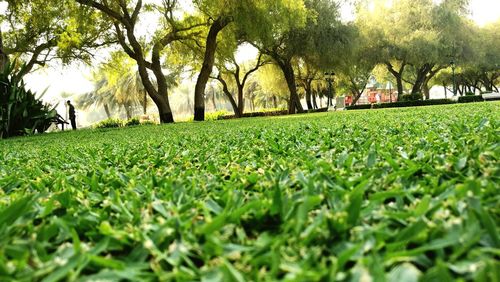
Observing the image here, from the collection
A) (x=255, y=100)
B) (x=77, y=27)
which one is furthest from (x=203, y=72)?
(x=255, y=100)

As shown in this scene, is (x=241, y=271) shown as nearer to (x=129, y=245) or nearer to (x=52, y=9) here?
(x=129, y=245)

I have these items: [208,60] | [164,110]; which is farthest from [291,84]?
[164,110]

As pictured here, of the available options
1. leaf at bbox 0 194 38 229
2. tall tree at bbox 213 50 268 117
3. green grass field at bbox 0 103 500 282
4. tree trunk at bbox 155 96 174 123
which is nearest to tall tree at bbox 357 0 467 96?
tall tree at bbox 213 50 268 117

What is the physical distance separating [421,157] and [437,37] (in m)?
34.4

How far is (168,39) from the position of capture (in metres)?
21.4

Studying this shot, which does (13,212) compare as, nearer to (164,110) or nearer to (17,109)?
(17,109)

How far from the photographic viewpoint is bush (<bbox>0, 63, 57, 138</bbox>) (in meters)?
11.3

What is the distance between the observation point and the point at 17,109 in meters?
11.8

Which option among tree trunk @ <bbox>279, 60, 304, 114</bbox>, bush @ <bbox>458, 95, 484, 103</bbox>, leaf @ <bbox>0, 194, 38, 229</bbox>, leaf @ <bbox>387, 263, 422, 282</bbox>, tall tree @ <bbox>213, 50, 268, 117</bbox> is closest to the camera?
leaf @ <bbox>387, 263, 422, 282</bbox>

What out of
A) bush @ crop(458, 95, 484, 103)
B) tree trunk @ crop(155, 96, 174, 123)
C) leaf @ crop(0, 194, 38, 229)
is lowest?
leaf @ crop(0, 194, 38, 229)

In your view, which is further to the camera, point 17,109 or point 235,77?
point 235,77

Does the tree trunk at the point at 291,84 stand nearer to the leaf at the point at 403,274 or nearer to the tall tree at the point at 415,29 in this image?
the tall tree at the point at 415,29

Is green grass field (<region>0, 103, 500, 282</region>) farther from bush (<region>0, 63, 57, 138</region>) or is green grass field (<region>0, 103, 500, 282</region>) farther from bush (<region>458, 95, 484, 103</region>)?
bush (<region>458, 95, 484, 103</region>)


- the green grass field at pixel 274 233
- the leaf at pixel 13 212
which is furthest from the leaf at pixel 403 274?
the leaf at pixel 13 212
